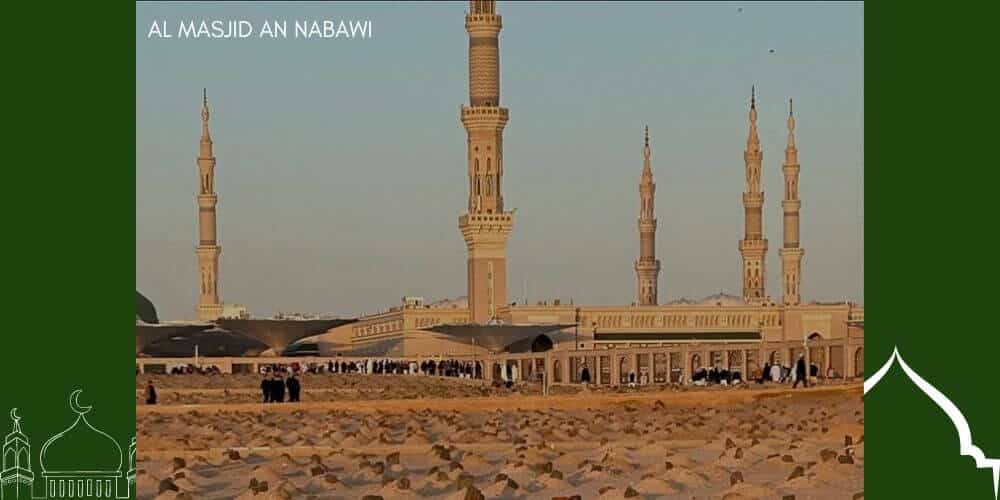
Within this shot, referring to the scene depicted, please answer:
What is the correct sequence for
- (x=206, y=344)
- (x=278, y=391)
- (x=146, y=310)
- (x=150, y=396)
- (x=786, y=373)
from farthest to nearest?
(x=146, y=310) → (x=206, y=344) → (x=786, y=373) → (x=278, y=391) → (x=150, y=396)

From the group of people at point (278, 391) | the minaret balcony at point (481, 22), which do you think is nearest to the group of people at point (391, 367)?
the minaret balcony at point (481, 22)

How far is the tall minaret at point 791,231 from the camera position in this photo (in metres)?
59.7

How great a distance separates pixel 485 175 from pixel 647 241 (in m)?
8.82

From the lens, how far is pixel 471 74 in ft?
173

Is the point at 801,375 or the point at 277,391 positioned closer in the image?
the point at 277,391

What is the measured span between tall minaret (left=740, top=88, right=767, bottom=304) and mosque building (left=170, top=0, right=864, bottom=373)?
0.06 meters

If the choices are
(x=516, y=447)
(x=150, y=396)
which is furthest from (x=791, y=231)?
(x=516, y=447)

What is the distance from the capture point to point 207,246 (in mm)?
57688

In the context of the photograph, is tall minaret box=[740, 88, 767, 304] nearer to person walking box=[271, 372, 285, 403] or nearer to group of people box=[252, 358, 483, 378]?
group of people box=[252, 358, 483, 378]

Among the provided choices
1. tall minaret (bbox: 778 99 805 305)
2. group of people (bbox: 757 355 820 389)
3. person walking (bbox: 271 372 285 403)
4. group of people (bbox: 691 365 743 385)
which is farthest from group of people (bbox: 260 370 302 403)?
tall minaret (bbox: 778 99 805 305)

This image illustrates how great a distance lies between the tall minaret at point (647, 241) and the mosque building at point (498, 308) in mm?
294

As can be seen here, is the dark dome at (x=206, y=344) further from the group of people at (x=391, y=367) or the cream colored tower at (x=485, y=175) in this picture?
the cream colored tower at (x=485, y=175)
